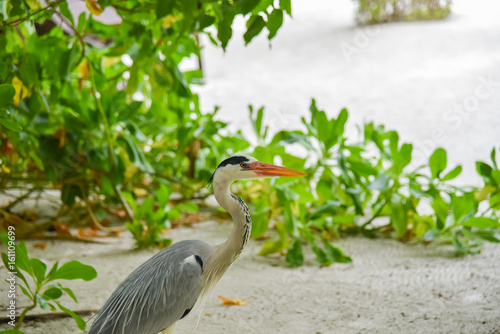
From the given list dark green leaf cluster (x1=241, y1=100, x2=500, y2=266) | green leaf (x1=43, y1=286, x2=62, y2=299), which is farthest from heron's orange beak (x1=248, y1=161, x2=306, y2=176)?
dark green leaf cluster (x1=241, y1=100, x2=500, y2=266)

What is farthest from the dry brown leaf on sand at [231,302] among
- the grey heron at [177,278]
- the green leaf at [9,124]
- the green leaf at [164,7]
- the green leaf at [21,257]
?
the green leaf at [164,7]

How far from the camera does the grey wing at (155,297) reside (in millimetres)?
1185

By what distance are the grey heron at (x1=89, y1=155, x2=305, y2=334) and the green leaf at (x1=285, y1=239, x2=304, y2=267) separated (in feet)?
2.24

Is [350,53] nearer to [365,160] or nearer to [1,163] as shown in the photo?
[365,160]

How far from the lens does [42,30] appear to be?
2371mm

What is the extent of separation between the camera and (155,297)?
1.21 metres

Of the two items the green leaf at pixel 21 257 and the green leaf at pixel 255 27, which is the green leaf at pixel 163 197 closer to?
the green leaf at pixel 21 257

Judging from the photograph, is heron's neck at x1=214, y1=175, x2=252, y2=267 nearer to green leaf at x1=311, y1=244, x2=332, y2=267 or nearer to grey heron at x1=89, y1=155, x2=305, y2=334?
grey heron at x1=89, y1=155, x2=305, y2=334

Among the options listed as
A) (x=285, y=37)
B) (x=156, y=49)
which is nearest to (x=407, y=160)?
(x=156, y=49)

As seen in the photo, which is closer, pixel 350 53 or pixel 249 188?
pixel 249 188

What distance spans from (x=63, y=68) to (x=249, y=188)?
3.04ft

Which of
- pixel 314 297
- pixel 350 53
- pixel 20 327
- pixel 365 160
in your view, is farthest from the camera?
pixel 350 53

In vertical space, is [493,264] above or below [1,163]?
below

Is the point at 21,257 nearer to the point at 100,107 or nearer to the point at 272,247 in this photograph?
the point at 100,107
